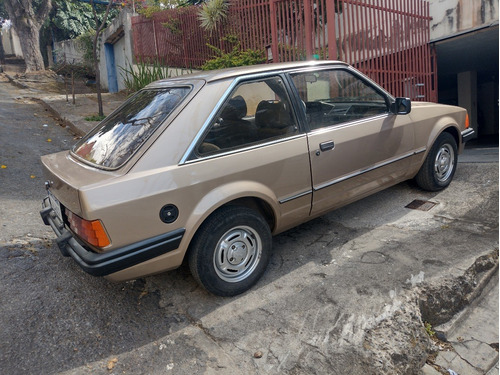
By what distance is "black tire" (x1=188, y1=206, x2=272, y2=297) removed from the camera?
2957 mm

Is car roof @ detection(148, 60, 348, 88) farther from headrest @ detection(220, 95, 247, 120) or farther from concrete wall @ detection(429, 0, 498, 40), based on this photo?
concrete wall @ detection(429, 0, 498, 40)

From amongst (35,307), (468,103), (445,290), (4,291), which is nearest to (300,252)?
(445,290)

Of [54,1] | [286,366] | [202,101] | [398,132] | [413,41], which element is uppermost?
[54,1]

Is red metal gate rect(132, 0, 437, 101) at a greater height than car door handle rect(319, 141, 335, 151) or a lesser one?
greater

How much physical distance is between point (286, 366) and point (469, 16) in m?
7.45

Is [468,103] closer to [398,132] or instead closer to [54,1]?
[398,132]

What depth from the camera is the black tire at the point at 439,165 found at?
468cm

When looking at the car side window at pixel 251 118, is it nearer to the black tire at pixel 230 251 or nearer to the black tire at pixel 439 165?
the black tire at pixel 230 251

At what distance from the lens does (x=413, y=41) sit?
7.87m

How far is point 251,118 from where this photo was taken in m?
3.34

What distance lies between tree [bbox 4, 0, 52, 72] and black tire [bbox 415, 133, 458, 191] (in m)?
16.8

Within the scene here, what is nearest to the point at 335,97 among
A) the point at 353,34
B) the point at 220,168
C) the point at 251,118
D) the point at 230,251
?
the point at 251,118

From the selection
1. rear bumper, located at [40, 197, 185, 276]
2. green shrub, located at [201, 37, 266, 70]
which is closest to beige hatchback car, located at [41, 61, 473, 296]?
rear bumper, located at [40, 197, 185, 276]

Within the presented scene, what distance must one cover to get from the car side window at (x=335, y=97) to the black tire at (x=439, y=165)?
0.92 metres
